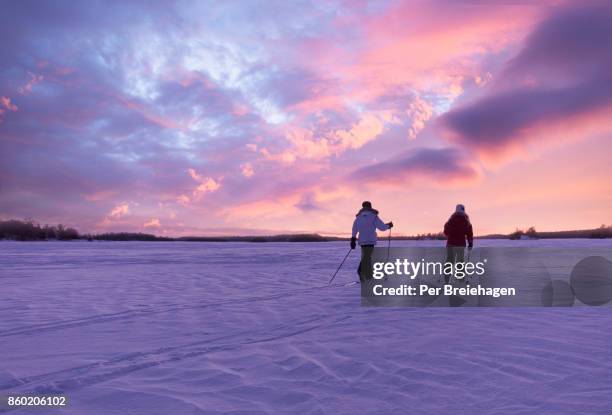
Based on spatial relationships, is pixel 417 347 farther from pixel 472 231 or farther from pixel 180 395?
pixel 472 231

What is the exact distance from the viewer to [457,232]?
12.0 metres

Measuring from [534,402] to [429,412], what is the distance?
3.24 ft

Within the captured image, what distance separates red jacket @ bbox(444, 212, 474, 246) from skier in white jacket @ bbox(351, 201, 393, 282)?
1.70m

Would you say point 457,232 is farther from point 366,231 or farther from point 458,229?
point 366,231

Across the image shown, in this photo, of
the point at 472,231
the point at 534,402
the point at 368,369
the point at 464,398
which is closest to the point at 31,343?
the point at 368,369

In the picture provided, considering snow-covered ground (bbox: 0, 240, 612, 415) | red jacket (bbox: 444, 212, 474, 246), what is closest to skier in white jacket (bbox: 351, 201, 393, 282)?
red jacket (bbox: 444, 212, 474, 246)

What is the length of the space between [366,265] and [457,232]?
2.78 m

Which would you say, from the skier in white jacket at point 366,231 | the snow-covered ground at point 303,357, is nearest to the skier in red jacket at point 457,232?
the skier in white jacket at point 366,231

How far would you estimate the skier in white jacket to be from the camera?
12.1m

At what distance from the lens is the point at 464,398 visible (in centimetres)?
372

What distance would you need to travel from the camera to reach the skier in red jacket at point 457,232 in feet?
39.2

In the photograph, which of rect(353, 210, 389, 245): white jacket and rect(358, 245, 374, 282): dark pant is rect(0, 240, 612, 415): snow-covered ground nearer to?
rect(358, 245, 374, 282): dark pant

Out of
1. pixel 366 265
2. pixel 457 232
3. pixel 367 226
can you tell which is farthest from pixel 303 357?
pixel 457 232

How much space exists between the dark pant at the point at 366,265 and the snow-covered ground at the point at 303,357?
3.34 metres
